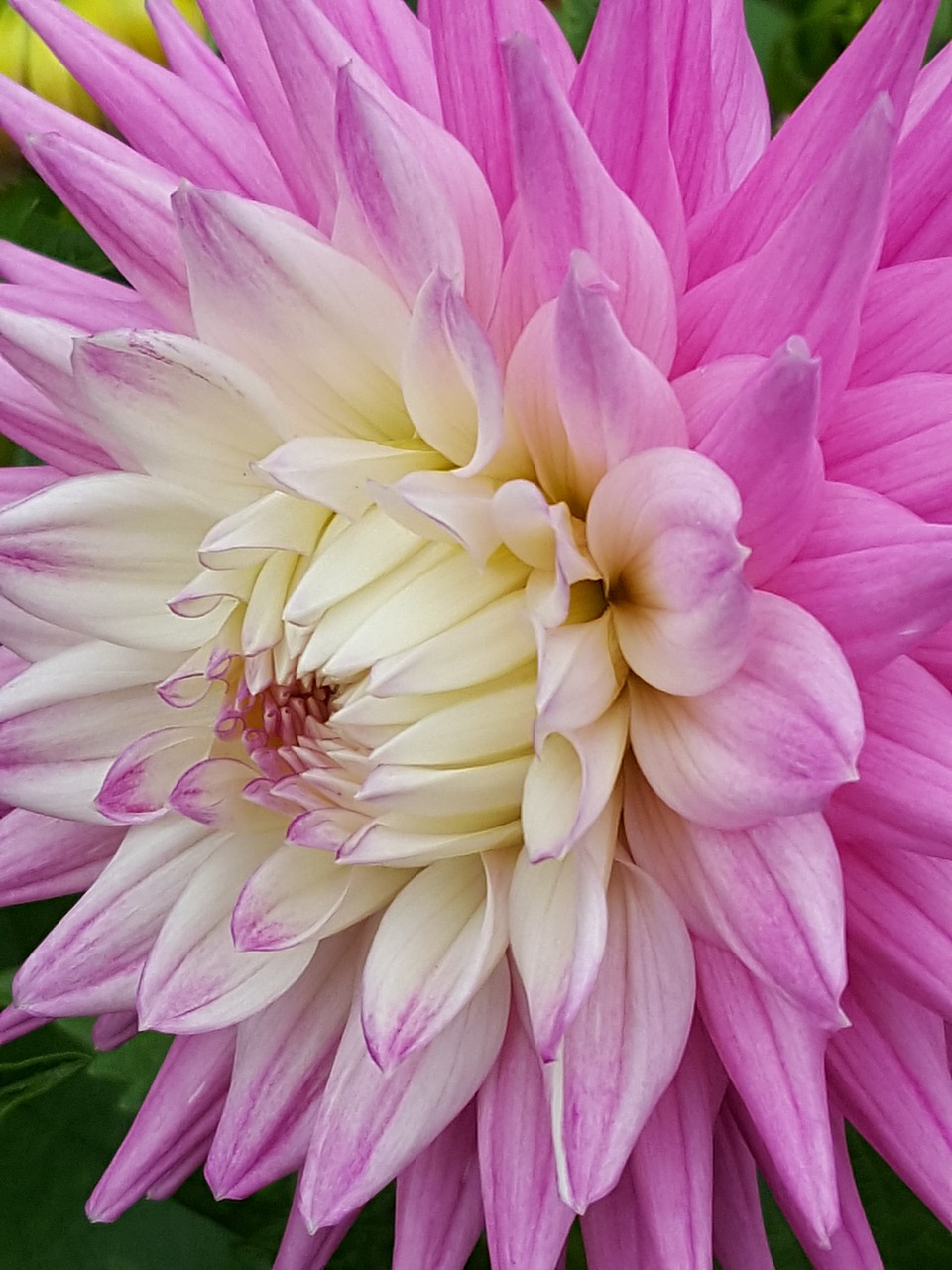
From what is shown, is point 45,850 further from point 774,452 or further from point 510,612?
point 774,452

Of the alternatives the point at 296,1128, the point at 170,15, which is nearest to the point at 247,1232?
the point at 296,1128

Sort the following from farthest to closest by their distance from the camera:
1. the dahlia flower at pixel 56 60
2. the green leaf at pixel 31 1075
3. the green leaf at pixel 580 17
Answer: the green leaf at pixel 580 17 → the dahlia flower at pixel 56 60 → the green leaf at pixel 31 1075

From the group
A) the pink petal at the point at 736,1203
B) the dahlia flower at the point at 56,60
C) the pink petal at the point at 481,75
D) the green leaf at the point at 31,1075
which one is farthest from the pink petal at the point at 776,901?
the dahlia flower at the point at 56,60

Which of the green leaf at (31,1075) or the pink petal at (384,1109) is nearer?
the pink petal at (384,1109)

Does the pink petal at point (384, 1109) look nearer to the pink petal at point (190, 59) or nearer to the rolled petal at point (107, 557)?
the rolled petal at point (107, 557)

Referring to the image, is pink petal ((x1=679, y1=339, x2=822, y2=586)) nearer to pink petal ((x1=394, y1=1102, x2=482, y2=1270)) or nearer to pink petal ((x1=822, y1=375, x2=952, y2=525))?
pink petal ((x1=822, y1=375, x2=952, y2=525))

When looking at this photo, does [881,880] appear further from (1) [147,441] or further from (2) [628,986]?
(1) [147,441]

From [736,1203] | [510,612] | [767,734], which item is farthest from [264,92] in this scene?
[736,1203]
